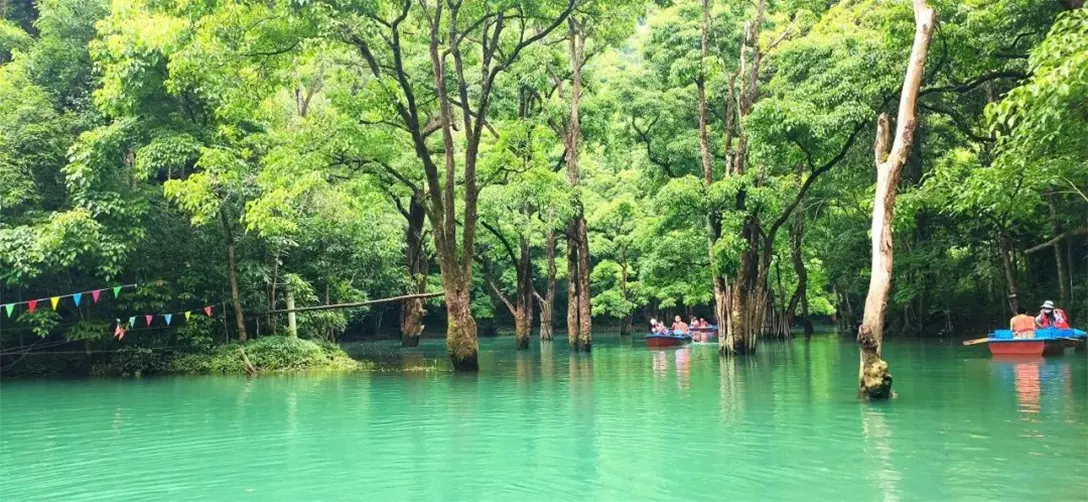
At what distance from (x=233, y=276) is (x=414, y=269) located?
11530 mm

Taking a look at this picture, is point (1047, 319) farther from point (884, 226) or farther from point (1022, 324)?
point (884, 226)

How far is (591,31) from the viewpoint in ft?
79.2

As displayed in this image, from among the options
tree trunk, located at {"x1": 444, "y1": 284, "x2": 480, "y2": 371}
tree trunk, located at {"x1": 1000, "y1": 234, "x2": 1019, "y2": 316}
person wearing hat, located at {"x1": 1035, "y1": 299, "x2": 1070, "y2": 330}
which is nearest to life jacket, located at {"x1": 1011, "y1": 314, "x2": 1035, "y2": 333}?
person wearing hat, located at {"x1": 1035, "y1": 299, "x2": 1070, "y2": 330}

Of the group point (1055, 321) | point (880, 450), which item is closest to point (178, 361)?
point (880, 450)

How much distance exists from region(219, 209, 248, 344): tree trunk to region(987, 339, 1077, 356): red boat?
59.5 ft

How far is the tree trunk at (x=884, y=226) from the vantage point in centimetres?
1048

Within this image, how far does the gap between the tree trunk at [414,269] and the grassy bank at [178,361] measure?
23.7 ft

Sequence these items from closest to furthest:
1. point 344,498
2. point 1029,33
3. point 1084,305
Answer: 1. point 344,498
2. point 1029,33
3. point 1084,305

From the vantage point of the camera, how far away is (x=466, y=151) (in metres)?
18.3

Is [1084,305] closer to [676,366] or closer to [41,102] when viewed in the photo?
[676,366]

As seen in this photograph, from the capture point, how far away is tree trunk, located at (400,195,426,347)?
96.7 feet

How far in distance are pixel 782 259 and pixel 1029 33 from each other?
69.4 feet

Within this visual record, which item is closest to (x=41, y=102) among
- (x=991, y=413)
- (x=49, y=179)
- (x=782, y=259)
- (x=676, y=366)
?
(x=49, y=179)

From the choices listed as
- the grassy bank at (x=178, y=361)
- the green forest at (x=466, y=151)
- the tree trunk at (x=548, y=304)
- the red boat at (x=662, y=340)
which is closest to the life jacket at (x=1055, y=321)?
the green forest at (x=466, y=151)
